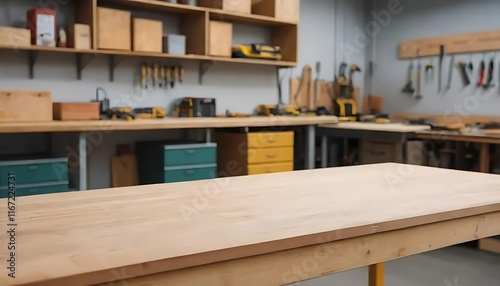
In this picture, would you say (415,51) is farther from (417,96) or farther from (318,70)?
(318,70)

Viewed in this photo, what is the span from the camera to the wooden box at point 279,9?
4.88m

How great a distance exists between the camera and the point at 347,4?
6062mm

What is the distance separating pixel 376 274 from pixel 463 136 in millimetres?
2512

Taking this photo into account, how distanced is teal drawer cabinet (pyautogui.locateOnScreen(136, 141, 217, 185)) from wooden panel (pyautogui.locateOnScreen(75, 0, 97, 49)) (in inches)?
37.7

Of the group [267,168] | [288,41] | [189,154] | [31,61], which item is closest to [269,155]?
[267,168]

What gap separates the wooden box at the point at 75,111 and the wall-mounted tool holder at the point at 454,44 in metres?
3.59

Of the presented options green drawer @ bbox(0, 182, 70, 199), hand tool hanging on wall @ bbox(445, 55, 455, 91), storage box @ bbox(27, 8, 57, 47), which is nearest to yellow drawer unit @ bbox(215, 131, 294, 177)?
green drawer @ bbox(0, 182, 70, 199)

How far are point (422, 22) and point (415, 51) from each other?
1.09ft

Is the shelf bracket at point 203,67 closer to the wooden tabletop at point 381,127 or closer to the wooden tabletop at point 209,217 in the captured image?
the wooden tabletop at point 381,127

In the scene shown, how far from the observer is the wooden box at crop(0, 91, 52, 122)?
10.7 feet

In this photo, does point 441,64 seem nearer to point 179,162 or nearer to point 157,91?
point 157,91

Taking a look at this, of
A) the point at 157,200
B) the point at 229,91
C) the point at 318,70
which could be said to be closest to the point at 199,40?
the point at 229,91

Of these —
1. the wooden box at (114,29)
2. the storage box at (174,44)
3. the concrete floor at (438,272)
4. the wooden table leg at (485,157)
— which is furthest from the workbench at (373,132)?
the wooden box at (114,29)

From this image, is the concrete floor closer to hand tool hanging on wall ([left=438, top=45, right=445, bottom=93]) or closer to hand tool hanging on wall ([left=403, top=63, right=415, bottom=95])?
hand tool hanging on wall ([left=438, top=45, right=445, bottom=93])
